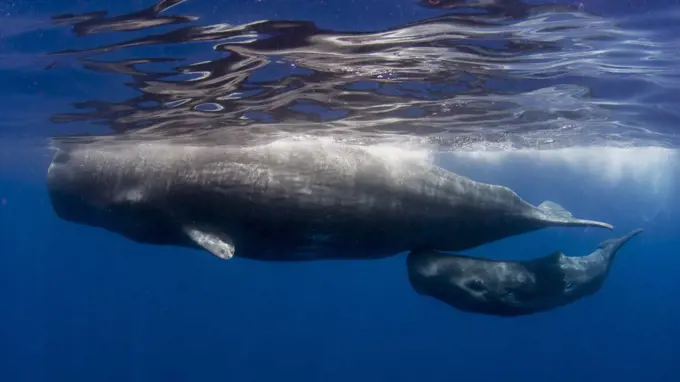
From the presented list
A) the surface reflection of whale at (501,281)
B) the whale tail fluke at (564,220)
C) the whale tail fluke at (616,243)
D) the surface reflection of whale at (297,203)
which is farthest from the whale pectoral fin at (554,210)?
the surface reflection of whale at (501,281)

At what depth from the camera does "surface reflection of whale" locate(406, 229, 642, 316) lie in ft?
26.1

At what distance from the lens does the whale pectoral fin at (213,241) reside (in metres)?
7.31

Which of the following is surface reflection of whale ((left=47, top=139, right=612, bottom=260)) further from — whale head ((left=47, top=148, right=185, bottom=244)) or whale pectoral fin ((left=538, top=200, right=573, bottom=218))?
whale pectoral fin ((left=538, top=200, right=573, bottom=218))

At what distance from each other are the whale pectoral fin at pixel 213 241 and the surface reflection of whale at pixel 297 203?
0.02m

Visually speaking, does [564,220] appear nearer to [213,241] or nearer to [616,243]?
[616,243]

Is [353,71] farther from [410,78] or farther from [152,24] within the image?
[152,24]

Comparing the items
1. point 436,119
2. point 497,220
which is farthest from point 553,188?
point 497,220

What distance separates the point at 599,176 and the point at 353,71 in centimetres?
3482

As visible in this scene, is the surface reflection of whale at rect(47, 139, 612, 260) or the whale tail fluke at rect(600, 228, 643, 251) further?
the whale tail fluke at rect(600, 228, 643, 251)

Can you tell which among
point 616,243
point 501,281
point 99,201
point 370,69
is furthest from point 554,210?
point 99,201

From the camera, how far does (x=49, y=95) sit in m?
14.1

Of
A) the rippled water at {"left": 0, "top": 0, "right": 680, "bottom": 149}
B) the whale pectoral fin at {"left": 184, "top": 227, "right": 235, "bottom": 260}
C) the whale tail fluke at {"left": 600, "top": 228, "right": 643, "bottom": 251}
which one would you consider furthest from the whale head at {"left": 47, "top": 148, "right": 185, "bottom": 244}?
the whale tail fluke at {"left": 600, "top": 228, "right": 643, "bottom": 251}

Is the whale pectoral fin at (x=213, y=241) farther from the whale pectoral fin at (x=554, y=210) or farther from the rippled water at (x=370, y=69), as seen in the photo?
the whale pectoral fin at (x=554, y=210)

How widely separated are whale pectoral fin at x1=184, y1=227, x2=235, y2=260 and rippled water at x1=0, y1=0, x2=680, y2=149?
139 inches
